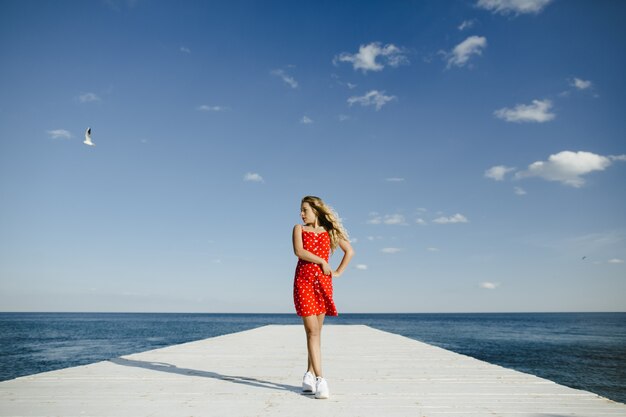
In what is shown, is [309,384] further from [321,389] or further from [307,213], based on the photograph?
[307,213]

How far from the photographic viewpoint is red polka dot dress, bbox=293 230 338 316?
422 cm

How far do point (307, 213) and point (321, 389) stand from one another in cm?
161

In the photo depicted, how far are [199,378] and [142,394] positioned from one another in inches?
38.9

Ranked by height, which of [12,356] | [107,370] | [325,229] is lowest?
[12,356]

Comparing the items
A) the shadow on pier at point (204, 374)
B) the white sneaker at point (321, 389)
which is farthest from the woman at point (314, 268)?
the shadow on pier at point (204, 374)

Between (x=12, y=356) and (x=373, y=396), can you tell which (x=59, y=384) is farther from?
(x=12, y=356)

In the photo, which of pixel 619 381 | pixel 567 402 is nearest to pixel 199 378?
pixel 567 402

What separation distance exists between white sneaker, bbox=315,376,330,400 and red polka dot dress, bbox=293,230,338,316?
25.0 inches

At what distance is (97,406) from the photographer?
3.53 m

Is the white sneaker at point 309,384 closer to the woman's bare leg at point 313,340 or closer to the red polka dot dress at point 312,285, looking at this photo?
the woman's bare leg at point 313,340

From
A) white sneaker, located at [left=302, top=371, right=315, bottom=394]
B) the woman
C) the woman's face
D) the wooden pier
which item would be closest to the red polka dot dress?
the woman

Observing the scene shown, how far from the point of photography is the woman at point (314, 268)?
4.17 m

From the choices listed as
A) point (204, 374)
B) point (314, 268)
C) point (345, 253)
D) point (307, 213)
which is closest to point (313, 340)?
point (314, 268)

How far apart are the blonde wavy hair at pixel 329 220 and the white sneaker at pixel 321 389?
132 centimetres
